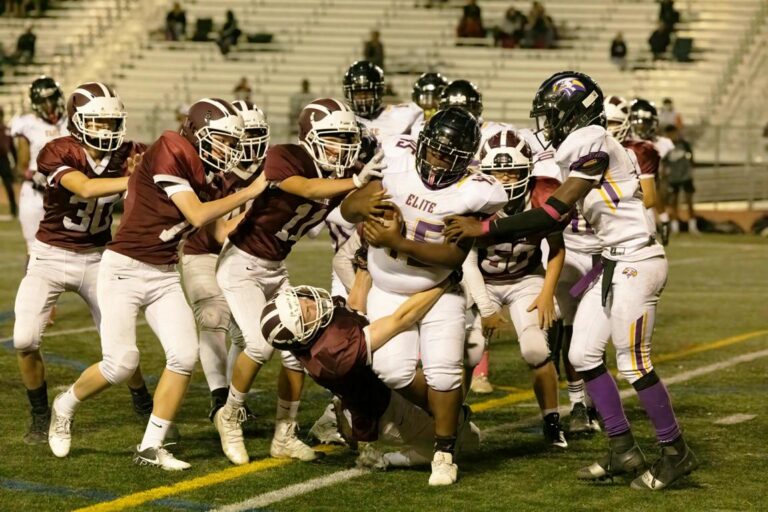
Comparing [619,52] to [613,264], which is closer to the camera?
[613,264]

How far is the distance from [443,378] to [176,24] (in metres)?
21.9

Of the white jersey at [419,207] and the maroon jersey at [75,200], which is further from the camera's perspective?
the maroon jersey at [75,200]

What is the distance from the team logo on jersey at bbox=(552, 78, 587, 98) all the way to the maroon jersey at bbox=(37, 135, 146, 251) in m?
2.26

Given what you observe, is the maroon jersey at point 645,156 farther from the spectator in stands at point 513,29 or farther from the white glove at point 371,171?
the spectator in stands at point 513,29

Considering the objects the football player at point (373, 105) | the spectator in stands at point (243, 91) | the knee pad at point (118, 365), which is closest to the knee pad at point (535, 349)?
the knee pad at point (118, 365)

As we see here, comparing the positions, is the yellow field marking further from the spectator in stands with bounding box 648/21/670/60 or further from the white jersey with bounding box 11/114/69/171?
the spectator in stands with bounding box 648/21/670/60

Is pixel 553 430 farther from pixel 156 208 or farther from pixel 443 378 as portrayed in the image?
pixel 156 208

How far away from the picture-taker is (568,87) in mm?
5781

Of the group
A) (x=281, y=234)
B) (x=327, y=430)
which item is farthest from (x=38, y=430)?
(x=281, y=234)

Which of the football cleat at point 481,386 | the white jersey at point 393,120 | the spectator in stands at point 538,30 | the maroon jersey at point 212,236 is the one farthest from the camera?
the spectator in stands at point 538,30

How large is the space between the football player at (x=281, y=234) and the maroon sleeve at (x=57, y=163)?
86cm

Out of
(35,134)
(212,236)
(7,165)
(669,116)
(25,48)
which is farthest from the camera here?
(25,48)

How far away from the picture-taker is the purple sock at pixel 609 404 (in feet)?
19.3

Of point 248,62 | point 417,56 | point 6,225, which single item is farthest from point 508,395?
point 248,62
